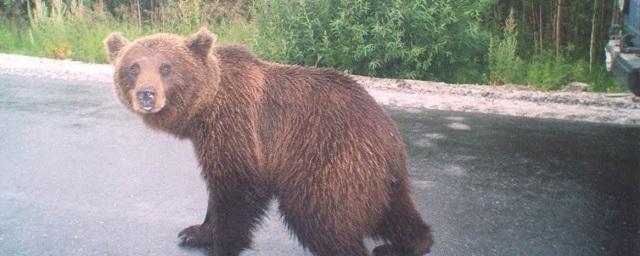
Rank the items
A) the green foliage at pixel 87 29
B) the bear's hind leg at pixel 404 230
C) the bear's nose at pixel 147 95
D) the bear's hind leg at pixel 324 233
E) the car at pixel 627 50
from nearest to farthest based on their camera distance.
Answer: the bear's hind leg at pixel 324 233 → the bear's nose at pixel 147 95 → the bear's hind leg at pixel 404 230 → the car at pixel 627 50 → the green foliage at pixel 87 29

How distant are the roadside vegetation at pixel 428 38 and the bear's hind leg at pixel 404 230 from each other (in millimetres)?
5607

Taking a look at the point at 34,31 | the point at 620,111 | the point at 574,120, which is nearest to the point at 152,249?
the point at 574,120

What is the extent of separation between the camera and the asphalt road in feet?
13.7

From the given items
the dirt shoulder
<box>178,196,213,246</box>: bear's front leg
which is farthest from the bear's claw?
the dirt shoulder

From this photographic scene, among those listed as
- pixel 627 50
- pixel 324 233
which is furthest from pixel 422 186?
pixel 627 50

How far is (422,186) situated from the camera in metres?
5.19

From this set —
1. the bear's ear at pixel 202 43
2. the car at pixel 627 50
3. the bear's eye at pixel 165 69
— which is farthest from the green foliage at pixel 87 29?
the bear's eye at pixel 165 69

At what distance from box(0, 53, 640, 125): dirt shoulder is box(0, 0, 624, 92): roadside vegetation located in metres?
0.51

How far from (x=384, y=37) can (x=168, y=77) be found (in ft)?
19.3

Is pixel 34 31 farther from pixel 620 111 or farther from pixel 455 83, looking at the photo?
pixel 620 111

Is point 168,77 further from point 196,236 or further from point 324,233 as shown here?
point 324,233

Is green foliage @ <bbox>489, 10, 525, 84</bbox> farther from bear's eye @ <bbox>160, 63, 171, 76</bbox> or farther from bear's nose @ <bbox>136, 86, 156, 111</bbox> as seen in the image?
bear's nose @ <bbox>136, 86, 156, 111</bbox>

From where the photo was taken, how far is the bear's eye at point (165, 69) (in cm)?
364

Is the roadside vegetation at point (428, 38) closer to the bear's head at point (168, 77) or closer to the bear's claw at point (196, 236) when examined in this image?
the bear's claw at point (196, 236)
